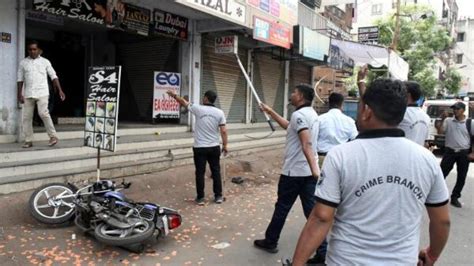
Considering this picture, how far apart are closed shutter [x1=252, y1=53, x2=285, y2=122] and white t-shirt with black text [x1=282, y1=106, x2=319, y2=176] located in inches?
403

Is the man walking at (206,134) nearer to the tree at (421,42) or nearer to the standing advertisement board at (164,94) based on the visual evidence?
the standing advertisement board at (164,94)

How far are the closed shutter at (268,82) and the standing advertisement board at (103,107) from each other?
363 inches

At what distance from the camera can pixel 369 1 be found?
40.2 meters

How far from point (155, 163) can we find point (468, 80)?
168 feet

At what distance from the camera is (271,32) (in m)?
12.1

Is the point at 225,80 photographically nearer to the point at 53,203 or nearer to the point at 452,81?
the point at 53,203

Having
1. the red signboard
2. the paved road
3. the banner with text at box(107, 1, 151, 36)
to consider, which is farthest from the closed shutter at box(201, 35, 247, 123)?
the paved road

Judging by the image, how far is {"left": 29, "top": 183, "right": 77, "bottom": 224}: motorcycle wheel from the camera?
519cm

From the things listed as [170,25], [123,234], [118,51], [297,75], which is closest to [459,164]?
[123,234]

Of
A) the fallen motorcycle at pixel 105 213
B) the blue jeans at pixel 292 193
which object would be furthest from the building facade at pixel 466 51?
the fallen motorcycle at pixel 105 213

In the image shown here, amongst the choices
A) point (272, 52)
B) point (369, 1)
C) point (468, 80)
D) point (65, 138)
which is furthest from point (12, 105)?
point (468, 80)

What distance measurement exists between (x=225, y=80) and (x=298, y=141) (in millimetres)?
8776

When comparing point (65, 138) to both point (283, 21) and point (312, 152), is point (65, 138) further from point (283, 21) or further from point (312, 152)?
point (283, 21)

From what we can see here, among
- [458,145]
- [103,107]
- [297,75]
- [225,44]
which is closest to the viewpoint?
[103,107]
